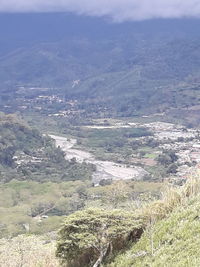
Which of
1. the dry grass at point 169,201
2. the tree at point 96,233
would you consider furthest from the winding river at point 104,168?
the tree at point 96,233

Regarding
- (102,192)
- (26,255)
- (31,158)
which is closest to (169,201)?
(26,255)

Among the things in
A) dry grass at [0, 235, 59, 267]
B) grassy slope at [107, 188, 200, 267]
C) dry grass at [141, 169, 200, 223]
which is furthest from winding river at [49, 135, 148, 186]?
grassy slope at [107, 188, 200, 267]

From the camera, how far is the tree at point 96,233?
1102cm

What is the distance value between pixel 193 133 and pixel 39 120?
68138 mm

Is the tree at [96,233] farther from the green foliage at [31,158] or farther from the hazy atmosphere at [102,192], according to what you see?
the green foliage at [31,158]

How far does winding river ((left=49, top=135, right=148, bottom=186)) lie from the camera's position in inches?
4038

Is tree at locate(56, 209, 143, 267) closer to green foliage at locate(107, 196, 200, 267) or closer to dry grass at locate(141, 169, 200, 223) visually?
dry grass at locate(141, 169, 200, 223)

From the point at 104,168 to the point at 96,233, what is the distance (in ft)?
337

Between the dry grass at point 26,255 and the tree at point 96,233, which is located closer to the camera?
the tree at point 96,233

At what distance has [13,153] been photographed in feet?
427

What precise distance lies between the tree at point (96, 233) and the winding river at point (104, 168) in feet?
273

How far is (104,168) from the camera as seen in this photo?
4471 inches

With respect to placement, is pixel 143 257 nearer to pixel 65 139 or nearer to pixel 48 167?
pixel 48 167

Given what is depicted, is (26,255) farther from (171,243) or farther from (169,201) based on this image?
(171,243)
